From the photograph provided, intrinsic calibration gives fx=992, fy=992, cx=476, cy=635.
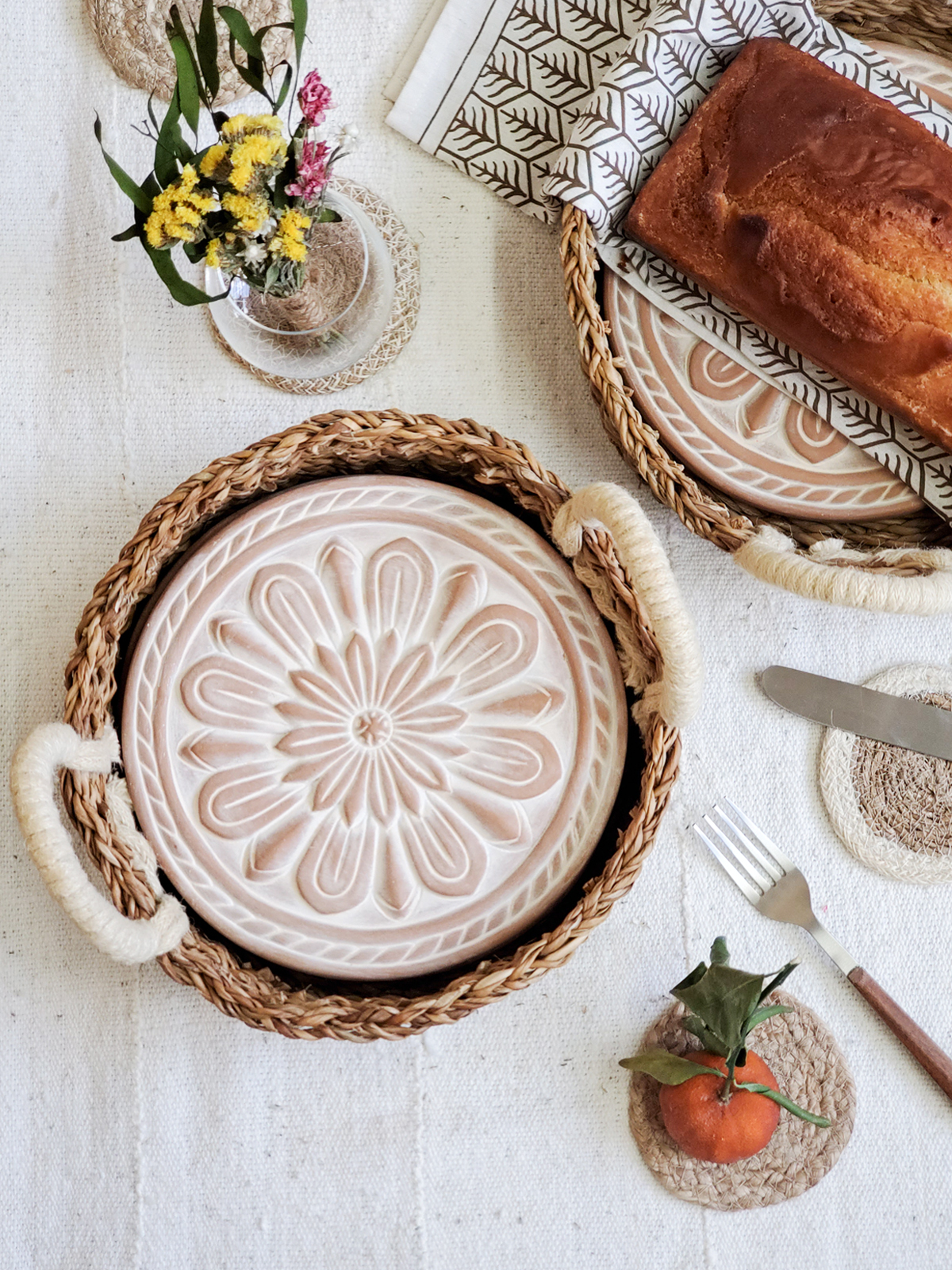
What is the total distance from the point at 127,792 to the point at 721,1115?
605 millimetres

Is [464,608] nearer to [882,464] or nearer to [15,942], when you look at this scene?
[882,464]

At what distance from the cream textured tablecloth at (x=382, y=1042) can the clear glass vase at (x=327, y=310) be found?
0.05 meters

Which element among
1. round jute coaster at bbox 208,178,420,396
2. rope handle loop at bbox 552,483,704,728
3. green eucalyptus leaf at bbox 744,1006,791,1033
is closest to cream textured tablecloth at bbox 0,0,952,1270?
round jute coaster at bbox 208,178,420,396

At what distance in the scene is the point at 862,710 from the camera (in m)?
1.00

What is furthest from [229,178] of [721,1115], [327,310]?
[721,1115]

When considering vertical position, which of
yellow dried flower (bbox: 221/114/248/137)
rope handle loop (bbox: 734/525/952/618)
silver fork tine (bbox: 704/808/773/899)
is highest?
yellow dried flower (bbox: 221/114/248/137)

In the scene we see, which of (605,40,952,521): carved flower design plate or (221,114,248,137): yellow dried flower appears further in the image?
(605,40,952,521): carved flower design plate

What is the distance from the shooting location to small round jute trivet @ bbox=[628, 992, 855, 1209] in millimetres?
983

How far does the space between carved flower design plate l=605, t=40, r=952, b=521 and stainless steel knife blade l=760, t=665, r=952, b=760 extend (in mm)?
170

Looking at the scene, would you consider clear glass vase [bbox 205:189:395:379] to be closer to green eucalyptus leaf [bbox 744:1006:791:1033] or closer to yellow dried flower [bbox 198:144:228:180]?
yellow dried flower [bbox 198:144:228:180]

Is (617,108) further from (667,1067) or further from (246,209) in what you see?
(667,1067)

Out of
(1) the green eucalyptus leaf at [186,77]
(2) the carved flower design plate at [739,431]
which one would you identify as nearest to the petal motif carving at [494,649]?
(2) the carved flower design plate at [739,431]

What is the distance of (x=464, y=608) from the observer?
3.00 ft

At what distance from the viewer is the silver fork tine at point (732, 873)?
101cm
